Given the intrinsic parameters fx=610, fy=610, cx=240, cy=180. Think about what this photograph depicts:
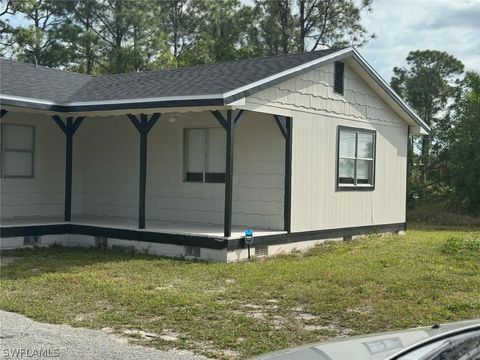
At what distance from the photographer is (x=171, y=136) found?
13.8 meters

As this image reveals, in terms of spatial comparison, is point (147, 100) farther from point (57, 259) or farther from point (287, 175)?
point (57, 259)

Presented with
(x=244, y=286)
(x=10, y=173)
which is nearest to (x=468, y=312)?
(x=244, y=286)

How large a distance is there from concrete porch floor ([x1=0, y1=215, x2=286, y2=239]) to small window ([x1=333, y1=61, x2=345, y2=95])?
12.0ft

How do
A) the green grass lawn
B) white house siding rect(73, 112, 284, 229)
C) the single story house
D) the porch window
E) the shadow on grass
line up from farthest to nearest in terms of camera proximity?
the porch window → white house siding rect(73, 112, 284, 229) → the single story house → the shadow on grass → the green grass lawn

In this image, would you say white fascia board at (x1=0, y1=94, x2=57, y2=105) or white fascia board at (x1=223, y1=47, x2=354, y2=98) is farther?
white fascia board at (x1=0, y1=94, x2=57, y2=105)

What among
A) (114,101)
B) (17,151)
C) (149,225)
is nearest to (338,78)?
(114,101)

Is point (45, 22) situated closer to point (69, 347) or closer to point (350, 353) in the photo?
point (69, 347)

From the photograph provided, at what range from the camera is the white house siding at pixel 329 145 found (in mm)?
12242

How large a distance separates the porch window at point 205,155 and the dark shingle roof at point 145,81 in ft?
4.12

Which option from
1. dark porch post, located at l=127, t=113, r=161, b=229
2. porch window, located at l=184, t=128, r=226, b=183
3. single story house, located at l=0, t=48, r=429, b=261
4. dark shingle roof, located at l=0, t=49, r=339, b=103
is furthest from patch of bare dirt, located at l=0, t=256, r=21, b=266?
porch window, located at l=184, t=128, r=226, b=183

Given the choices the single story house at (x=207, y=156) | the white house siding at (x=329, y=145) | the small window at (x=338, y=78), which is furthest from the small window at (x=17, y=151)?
the small window at (x=338, y=78)

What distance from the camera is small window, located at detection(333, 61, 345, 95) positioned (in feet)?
44.1

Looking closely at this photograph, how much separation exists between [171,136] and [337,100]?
149 inches

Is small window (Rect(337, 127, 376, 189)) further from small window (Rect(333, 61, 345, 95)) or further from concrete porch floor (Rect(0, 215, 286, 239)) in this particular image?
concrete porch floor (Rect(0, 215, 286, 239))
